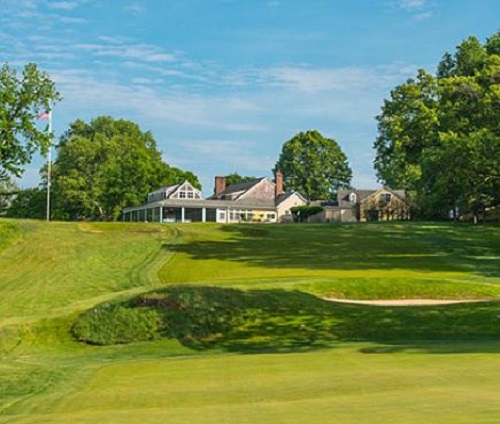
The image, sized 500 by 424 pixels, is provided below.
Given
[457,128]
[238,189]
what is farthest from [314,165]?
[457,128]

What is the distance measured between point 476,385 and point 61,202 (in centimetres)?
9249

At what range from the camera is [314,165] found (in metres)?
141

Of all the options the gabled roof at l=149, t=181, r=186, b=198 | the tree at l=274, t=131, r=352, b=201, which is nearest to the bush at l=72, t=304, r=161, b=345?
the gabled roof at l=149, t=181, r=186, b=198

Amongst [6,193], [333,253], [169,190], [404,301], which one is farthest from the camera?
[6,193]

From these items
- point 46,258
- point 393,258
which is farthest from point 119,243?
point 393,258

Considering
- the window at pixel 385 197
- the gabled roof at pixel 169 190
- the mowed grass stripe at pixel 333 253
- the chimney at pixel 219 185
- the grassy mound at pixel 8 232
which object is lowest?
the mowed grass stripe at pixel 333 253

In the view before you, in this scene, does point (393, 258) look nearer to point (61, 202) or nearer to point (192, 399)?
point (192, 399)

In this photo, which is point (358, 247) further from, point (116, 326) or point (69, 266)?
point (116, 326)

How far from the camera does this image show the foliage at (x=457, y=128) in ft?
139

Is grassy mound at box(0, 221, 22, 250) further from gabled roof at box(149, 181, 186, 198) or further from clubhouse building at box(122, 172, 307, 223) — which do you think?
gabled roof at box(149, 181, 186, 198)

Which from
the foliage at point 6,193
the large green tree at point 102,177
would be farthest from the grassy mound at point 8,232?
the foliage at point 6,193

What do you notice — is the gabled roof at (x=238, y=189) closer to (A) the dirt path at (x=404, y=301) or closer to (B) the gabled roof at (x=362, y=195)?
→ (B) the gabled roof at (x=362, y=195)

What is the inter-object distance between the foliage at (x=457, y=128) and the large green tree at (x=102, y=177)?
4172 centimetres

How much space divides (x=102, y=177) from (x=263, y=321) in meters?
78.3
